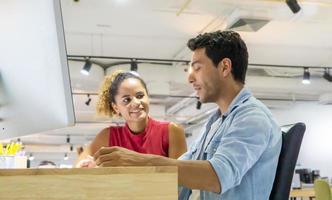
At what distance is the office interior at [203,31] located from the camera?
5.16 metres

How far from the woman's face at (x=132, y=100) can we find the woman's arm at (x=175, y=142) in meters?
0.16

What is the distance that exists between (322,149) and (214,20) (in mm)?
6512

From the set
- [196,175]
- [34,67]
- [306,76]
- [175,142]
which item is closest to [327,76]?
[306,76]

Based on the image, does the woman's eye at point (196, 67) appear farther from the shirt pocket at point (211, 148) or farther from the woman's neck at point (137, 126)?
the woman's neck at point (137, 126)

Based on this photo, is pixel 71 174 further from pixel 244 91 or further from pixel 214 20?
pixel 214 20

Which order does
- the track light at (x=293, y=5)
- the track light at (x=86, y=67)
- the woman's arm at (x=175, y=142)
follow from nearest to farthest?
the woman's arm at (x=175, y=142) → the track light at (x=293, y=5) → the track light at (x=86, y=67)

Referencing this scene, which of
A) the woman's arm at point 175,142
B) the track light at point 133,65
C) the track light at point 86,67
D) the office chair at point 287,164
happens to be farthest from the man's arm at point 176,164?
the track light at point 133,65

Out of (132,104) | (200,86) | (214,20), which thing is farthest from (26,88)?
(214,20)

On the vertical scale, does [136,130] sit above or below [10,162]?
above

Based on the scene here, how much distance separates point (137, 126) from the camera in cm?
218

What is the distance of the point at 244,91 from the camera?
60.0 inches

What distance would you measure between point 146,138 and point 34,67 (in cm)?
119

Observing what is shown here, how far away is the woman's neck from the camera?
2.18 m

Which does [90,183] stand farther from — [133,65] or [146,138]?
[133,65]
